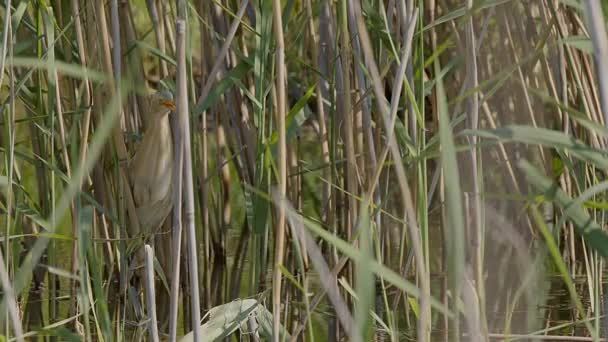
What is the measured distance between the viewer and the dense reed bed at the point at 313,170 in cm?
139

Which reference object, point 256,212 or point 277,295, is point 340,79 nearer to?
point 256,212

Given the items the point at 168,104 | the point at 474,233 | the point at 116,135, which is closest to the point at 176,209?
the point at 474,233

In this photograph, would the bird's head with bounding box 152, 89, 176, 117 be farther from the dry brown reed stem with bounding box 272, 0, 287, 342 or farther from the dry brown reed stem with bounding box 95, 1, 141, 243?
the dry brown reed stem with bounding box 272, 0, 287, 342

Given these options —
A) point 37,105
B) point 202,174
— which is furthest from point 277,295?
point 202,174

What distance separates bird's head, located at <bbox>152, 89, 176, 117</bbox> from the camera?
229 cm

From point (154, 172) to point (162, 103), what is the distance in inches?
7.6

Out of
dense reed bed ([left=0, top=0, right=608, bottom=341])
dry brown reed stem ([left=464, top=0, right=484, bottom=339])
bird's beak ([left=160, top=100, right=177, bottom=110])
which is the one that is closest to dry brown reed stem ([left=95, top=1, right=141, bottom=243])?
dense reed bed ([left=0, top=0, right=608, bottom=341])

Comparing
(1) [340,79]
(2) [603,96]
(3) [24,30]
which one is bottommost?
(2) [603,96]

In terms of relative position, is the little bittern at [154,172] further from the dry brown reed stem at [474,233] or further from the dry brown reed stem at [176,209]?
the dry brown reed stem at [474,233]

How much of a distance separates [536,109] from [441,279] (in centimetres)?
58

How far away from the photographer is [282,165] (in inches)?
58.0

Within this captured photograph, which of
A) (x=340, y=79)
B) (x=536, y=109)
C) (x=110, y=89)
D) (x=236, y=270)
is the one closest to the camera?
(x=110, y=89)

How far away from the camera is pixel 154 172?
95.0 inches

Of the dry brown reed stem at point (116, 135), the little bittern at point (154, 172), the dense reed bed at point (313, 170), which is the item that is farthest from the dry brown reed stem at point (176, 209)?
the little bittern at point (154, 172)
